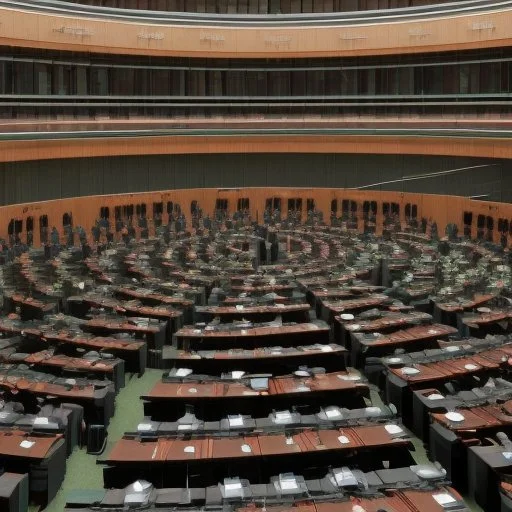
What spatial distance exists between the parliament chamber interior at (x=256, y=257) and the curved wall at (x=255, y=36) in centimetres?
9

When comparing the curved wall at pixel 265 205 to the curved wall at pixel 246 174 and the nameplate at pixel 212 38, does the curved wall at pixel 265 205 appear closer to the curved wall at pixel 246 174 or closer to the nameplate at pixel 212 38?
the curved wall at pixel 246 174

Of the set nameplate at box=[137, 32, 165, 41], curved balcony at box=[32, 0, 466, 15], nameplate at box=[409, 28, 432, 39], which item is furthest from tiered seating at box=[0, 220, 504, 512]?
curved balcony at box=[32, 0, 466, 15]

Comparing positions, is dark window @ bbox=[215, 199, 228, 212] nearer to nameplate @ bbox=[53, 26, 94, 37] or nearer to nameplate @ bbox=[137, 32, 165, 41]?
nameplate @ bbox=[137, 32, 165, 41]

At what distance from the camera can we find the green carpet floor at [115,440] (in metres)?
9.87

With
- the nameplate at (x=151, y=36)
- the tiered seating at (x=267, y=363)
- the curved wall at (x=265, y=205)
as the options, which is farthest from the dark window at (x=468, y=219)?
the nameplate at (x=151, y=36)

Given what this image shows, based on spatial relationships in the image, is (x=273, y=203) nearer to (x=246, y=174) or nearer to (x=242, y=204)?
(x=242, y=204)

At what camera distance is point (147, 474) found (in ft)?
29.7

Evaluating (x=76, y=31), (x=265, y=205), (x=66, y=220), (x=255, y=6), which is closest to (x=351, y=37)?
(x=255, y=6)

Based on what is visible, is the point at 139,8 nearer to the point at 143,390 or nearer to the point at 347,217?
the point at 347,217

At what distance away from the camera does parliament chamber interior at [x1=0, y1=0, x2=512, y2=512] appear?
923 cm

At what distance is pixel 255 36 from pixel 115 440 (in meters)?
23.2

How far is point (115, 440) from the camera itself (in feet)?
37.2

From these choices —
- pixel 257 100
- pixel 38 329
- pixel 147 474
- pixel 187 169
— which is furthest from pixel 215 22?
pixel 147 474

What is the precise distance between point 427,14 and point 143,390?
21.3 metres
